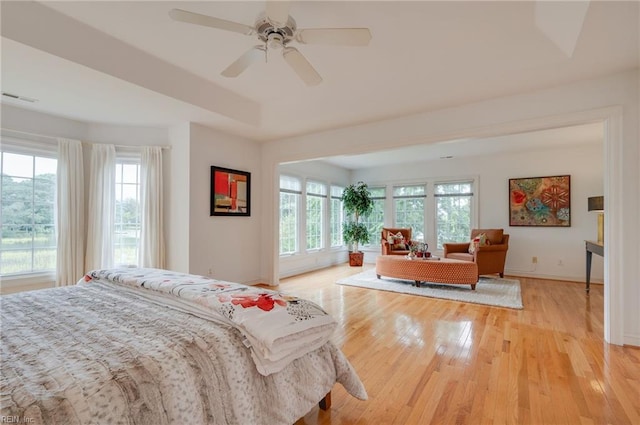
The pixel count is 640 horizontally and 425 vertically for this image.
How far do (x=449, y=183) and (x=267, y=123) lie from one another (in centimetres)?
449

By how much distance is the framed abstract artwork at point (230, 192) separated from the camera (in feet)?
13.8

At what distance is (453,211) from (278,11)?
5.96m

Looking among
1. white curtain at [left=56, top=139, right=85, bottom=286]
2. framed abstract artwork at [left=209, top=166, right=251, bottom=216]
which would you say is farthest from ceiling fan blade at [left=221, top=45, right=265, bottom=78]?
white curtain at [left=56, top=139, right=85, bottom=286]

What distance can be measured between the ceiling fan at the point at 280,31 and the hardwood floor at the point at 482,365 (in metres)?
2.28

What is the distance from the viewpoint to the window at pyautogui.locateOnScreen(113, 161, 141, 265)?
156 inches

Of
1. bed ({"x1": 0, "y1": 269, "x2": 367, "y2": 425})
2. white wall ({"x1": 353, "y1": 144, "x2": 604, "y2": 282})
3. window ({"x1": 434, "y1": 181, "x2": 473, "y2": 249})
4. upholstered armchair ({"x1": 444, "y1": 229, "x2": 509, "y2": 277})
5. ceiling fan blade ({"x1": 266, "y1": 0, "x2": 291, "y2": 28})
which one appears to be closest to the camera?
bed ({"x1": 0, "y1": 269, "x2": 367, "y2": 425})

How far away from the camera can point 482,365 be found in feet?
7.54

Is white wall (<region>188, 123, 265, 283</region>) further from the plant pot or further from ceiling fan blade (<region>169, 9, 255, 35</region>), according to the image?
the plant pot

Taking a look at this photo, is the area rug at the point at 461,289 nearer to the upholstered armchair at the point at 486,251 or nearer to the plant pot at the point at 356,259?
the upholstered armchair at the point at 486,251

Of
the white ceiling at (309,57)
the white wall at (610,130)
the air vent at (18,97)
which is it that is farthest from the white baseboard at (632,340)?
the air vent at (18,97)

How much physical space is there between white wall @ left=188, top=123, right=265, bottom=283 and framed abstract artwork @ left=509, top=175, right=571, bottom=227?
16.4 ft

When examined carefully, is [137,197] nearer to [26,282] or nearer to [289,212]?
[26,282]

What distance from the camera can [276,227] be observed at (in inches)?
192

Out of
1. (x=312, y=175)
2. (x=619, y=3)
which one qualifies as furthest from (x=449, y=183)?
(x=619, y=3)
